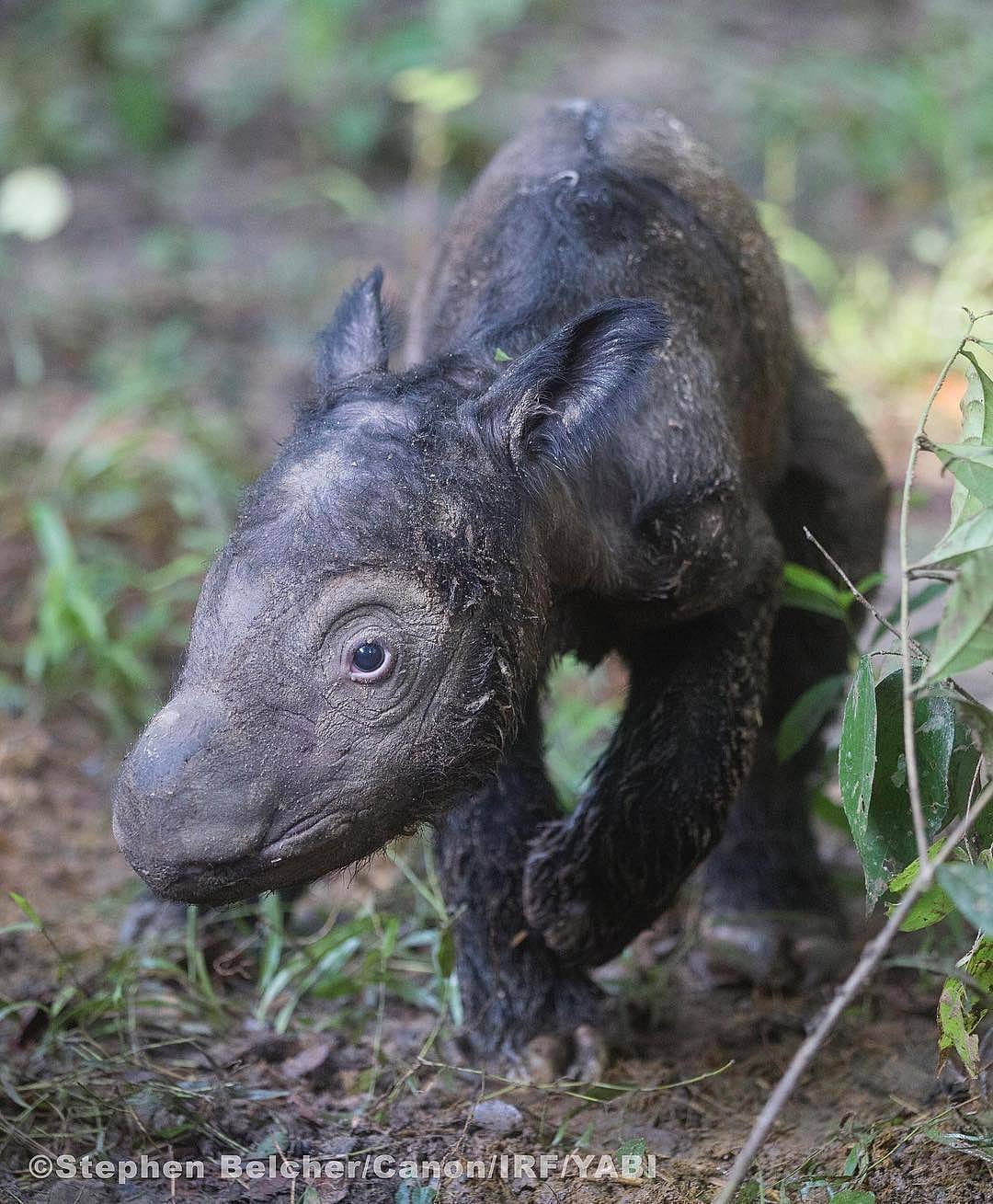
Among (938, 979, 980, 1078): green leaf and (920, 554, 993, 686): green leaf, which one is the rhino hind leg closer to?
(938, 979, 980, 1078): green leaf

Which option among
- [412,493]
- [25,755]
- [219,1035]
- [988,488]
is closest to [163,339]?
[25,755]

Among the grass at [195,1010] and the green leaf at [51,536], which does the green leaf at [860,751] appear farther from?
the green leaf at [51,536]

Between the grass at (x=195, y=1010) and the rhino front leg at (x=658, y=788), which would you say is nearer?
the grass at (x=195, y=1010)

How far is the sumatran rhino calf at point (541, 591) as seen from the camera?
121 inches

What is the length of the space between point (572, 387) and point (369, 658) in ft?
2.85

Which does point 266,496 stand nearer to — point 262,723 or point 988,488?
point 262,723

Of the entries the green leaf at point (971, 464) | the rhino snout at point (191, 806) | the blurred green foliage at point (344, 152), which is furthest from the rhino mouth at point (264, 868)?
the blurred green foliage at point (344, 152)

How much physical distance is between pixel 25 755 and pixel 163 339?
3989 mm

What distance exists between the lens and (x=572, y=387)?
3529 millimetres

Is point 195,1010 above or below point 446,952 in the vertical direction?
below

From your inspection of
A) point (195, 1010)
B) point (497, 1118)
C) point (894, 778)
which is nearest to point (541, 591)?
point (894, 778)

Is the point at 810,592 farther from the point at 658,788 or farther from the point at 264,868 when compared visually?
the point at 264,868

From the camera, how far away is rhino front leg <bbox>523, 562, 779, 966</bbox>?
4.07 meters

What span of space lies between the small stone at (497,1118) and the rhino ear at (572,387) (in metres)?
1.71
